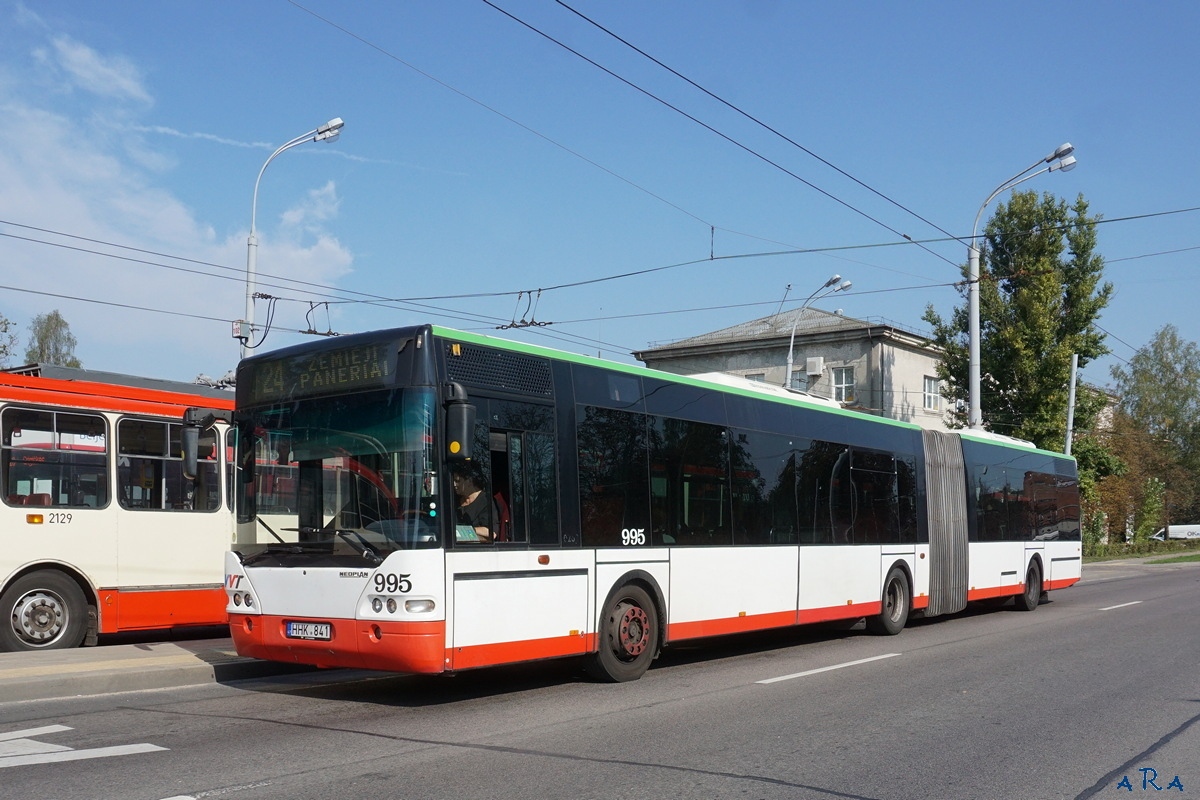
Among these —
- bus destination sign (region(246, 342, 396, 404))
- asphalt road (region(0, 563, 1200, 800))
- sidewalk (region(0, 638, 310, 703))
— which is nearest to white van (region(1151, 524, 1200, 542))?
asphalt road (region(0, 563, 1200, 800))

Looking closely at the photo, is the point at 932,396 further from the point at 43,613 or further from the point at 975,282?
the point at 43,613

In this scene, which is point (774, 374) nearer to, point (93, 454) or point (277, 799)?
point (93, 454)

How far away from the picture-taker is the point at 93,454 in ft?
42.6

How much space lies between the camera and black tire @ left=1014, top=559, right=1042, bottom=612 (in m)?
21.8

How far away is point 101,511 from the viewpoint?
13.0 m

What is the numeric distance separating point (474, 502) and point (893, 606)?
9642mm

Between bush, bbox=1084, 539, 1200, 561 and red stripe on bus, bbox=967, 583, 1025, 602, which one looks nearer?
red stripe on bus, bbox=967, 583, 1025, 602

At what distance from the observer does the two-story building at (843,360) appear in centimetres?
5319

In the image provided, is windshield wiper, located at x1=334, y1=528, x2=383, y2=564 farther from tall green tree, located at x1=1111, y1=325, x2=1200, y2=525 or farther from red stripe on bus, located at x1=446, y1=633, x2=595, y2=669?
tall green tree, located at x1=1111, y1=325, x2=1200, y2=525

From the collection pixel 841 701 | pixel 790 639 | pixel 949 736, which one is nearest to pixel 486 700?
pixel 841 701

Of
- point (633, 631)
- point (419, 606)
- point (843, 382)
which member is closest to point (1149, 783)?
point (419, 606)

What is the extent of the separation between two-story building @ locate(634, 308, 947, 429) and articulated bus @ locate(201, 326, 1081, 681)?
124 ft

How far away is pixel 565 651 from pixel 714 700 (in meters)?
1.40

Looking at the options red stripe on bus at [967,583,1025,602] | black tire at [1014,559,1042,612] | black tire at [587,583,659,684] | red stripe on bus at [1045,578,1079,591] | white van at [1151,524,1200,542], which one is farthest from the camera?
white van at [1151,524,1200,542]
